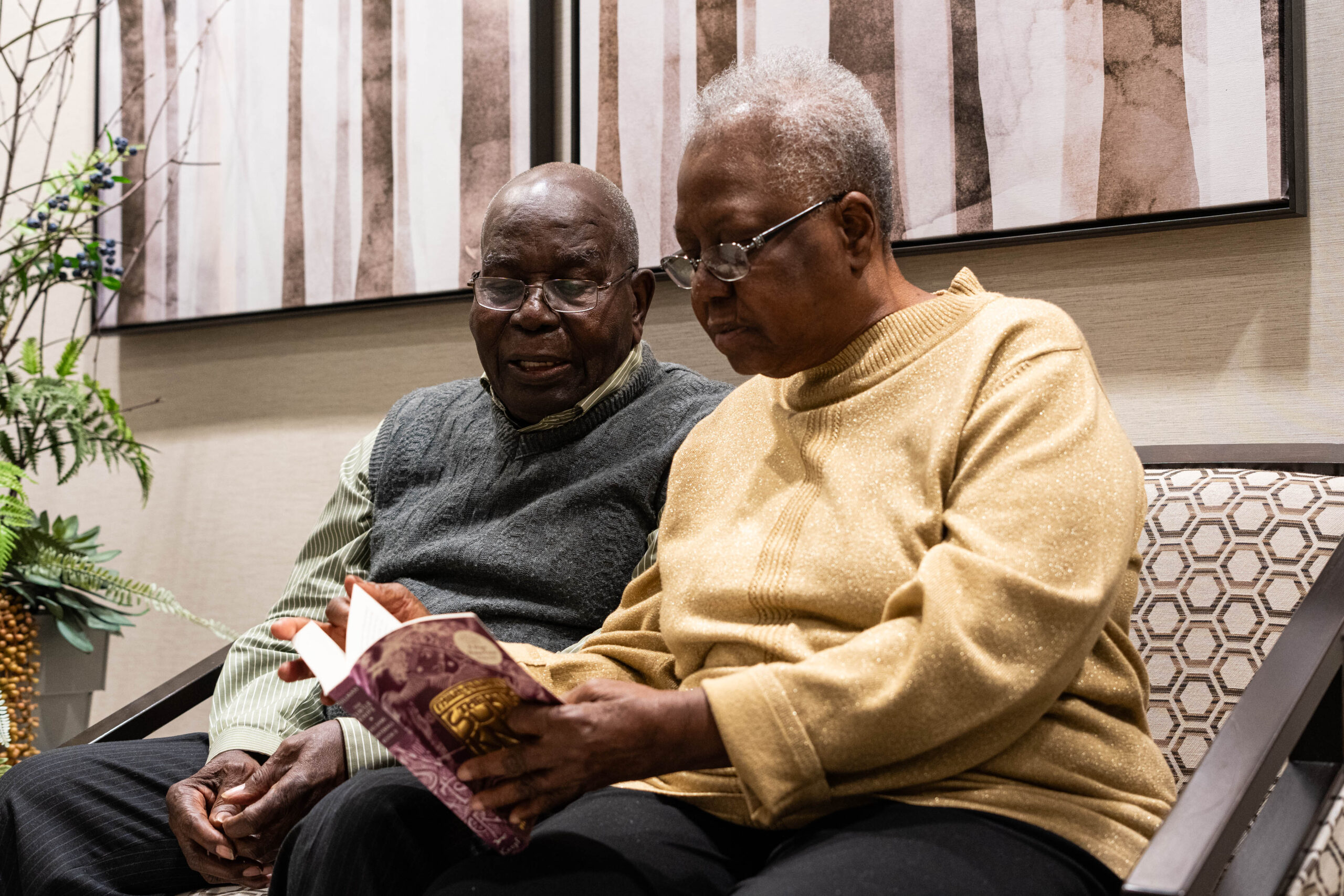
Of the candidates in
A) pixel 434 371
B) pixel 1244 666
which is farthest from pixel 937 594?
pixel 434 371

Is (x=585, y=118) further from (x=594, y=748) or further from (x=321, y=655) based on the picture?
(x=594, y=748)

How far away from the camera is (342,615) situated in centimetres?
137

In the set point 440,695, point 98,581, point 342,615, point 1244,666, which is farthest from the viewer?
point 98,581

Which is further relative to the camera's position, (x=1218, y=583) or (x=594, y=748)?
(x=1218, y=583)

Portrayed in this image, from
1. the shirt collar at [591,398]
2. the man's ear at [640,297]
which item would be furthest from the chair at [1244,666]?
the man's ear at [640,297]

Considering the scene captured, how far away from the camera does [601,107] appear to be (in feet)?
7.90

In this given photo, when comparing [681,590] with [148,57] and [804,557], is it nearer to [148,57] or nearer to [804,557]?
[804,557]

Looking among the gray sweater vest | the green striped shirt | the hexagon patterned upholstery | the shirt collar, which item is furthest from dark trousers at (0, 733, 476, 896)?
the hexagon patterned upholstery

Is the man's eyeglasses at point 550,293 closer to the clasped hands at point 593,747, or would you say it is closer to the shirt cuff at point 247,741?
the shirt cuff at point 247,741

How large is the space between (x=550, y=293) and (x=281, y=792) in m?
0.84

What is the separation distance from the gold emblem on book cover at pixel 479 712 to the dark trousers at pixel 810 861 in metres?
0.13

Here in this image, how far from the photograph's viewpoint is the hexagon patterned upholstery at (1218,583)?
5.13ft

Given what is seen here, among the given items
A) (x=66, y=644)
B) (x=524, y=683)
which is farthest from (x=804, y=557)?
(x=66, y=644)

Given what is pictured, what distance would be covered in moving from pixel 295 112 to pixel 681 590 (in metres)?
1.95
